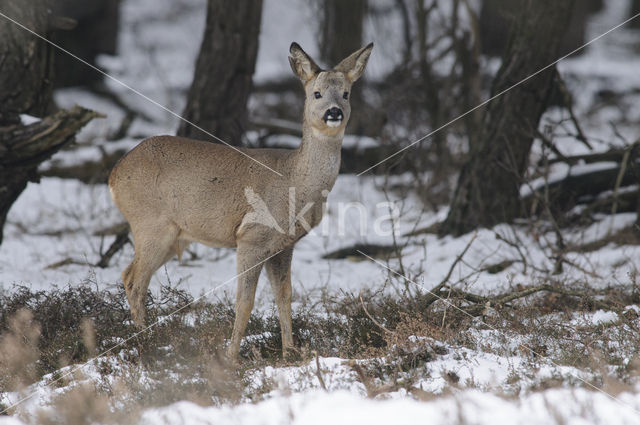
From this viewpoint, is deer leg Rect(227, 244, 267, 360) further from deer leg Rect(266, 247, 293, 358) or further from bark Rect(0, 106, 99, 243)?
bark Rect(0, 106, 99, 243)

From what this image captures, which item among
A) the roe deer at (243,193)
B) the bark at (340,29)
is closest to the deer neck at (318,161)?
the roe deer at (243,193)

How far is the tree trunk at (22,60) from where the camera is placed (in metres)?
6.97

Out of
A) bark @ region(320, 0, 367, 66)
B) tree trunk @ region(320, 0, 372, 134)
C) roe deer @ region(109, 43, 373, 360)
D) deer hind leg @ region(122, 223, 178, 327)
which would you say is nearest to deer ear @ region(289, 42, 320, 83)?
roe deer @ region(109, 43, 373, 360)

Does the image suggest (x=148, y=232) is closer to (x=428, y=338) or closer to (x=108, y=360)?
(x=108, y=360)

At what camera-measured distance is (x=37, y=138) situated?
261 inches

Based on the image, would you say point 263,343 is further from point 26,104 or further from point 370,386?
point 26,104

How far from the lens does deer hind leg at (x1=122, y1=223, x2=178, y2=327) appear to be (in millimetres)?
5656

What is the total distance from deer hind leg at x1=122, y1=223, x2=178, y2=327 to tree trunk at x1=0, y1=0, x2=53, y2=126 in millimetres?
2182

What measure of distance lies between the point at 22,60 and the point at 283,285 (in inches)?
148

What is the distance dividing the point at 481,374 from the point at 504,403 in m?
0.60

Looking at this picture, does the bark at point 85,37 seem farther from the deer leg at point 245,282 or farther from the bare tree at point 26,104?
the deer leg at point 245,282

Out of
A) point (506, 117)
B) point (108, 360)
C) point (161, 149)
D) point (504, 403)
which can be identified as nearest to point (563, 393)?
point (504, 403)

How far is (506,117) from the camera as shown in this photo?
8430 mm

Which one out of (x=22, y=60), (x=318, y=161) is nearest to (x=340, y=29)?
(x=22, y=60)
